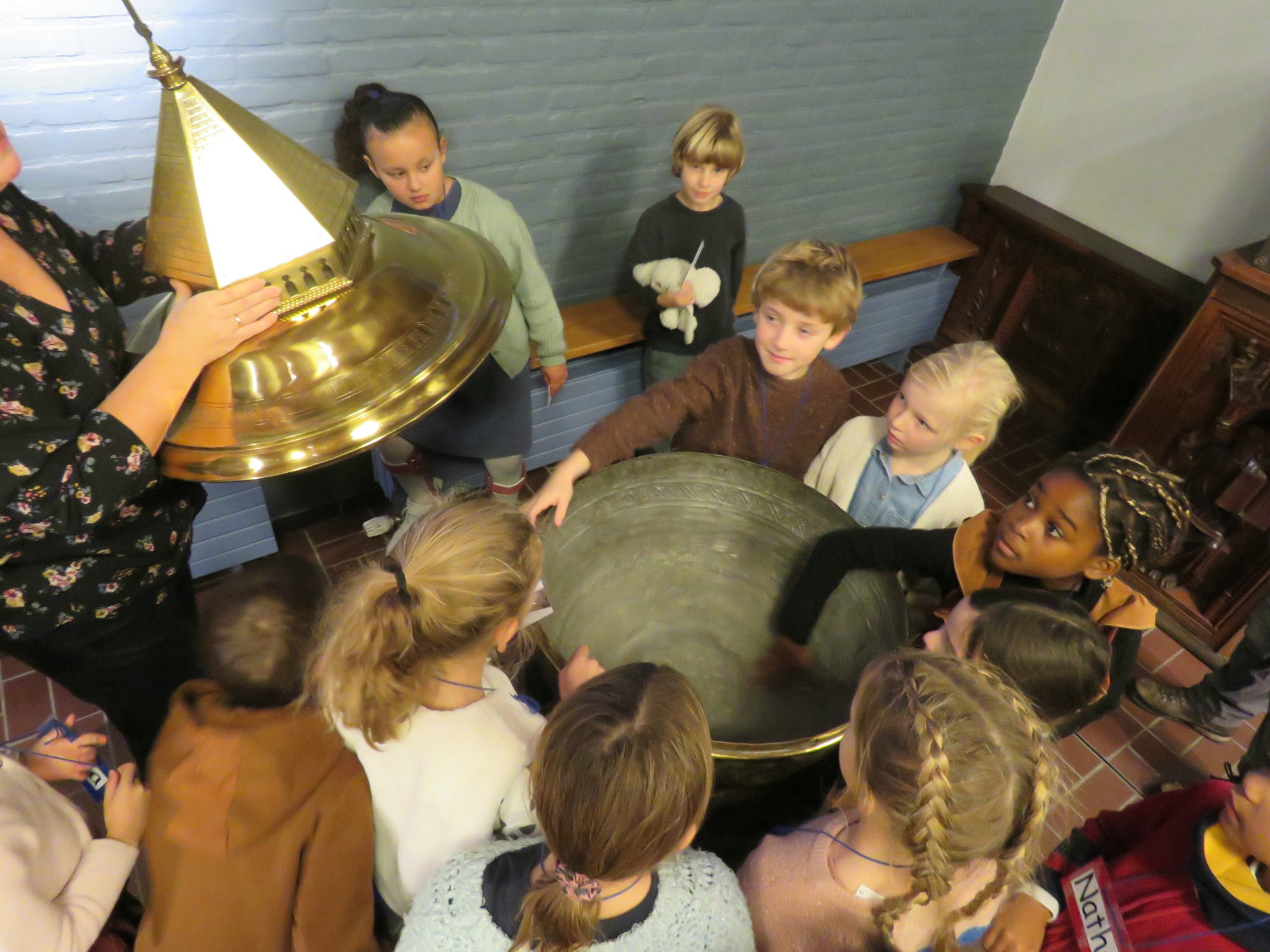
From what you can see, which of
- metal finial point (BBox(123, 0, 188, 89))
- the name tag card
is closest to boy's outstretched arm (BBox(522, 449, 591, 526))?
metal finial point (BBox(123, 0, 188, 89))

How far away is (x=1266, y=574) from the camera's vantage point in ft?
7.29

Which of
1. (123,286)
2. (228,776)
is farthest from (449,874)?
(123,286)

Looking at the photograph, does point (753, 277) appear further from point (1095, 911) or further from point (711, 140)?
point (1095, 911)

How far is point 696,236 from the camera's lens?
7.16ft

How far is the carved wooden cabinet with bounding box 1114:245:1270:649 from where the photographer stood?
2176 mm

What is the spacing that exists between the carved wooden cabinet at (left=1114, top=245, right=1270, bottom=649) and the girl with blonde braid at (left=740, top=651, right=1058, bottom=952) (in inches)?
75.3

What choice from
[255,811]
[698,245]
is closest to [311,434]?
[255,811]

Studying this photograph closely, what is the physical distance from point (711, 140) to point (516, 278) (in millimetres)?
664

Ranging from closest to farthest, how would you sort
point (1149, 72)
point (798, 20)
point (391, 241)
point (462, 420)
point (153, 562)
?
point (391, 241)
point (153, 562)
point (462, 420)
point (798, 20)
point (1149, 72)

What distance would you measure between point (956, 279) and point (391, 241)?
11.3 feet

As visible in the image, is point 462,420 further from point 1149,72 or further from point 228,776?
point 1149,72

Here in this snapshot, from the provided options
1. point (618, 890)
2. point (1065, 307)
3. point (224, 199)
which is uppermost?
point (224, 199)

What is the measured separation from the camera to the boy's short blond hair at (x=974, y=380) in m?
1.44

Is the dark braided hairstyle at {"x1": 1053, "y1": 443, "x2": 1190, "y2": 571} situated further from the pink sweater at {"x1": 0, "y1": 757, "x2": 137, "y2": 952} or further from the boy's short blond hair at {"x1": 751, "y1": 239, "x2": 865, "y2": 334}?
the pink sweater at {"x1": 0, "y1": 757, "x2": 137, "y2": 952}
